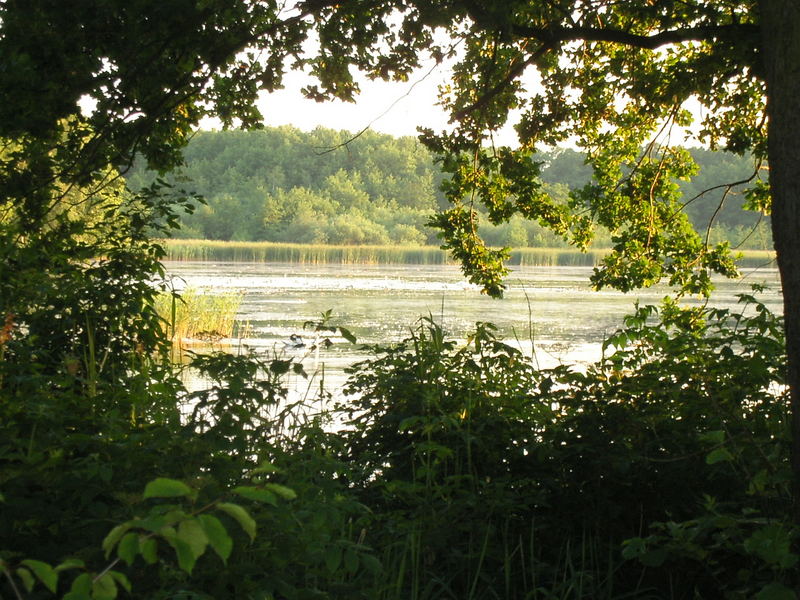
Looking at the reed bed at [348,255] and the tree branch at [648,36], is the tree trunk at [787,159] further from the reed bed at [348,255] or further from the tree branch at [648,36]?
the reed bed at [348,255]

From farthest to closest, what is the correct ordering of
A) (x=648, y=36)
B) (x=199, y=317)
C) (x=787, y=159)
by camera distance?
(x=199, y=317), (x=648, y=36), (x=787, y=159)

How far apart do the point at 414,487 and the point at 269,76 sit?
3.20 metres

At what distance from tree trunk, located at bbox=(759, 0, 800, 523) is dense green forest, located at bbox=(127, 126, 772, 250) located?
172 ft

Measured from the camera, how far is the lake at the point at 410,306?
45.0 feet

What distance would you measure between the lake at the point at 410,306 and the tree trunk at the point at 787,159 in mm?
6013

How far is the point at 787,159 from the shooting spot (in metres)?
3.27

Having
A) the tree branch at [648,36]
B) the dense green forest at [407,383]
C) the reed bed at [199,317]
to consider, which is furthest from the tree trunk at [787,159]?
the reed bed at [199,317]

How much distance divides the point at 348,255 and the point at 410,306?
23.6m

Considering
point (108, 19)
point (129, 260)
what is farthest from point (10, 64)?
point (129, 260)

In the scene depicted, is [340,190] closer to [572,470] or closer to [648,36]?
[648,36]

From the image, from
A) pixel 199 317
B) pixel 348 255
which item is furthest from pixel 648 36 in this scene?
pixel 348 255

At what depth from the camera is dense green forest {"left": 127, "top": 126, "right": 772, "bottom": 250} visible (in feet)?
204

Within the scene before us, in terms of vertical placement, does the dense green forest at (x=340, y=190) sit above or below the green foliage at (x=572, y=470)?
above

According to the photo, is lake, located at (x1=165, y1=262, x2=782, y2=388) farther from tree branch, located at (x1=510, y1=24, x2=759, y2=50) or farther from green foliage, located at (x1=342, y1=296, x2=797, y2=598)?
green foliage, located at (x1=342, y1=296, x2=797, y2=598)
